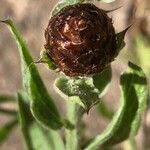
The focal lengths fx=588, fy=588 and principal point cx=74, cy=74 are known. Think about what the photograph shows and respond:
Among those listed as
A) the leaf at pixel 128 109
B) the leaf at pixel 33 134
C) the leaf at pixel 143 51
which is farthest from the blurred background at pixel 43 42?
the leaf at pixel 128 109

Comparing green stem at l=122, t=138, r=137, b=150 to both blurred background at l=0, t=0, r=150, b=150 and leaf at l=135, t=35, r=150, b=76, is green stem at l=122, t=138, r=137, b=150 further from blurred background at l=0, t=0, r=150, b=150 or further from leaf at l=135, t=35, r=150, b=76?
leaf at l=135, t=35, r=150, b=76

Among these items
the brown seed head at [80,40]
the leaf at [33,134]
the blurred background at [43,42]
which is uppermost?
the brown seed head at [80,40]

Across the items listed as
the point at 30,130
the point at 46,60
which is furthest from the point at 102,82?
the point at 30,130

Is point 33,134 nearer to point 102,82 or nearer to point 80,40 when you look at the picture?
point 102,82

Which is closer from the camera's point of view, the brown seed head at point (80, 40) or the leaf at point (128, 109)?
the brown seed head at point (80, 40)

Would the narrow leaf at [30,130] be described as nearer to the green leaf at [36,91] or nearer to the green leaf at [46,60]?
the green leaf at [36,91]

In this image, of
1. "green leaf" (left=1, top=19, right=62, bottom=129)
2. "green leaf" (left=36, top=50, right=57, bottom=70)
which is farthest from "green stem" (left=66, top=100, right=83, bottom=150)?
"green leaf" (left=36, top=50, right=57, bottom=70)

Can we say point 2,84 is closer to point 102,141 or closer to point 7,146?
point 7,146
